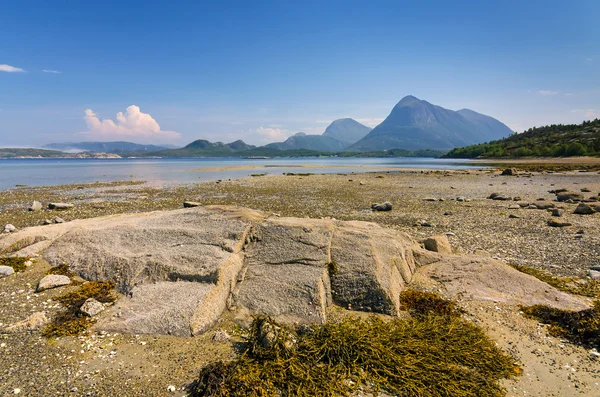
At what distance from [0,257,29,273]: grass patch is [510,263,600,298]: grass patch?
50.7 ft

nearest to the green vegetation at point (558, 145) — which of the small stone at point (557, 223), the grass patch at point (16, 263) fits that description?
the small stone at point (557, 223)

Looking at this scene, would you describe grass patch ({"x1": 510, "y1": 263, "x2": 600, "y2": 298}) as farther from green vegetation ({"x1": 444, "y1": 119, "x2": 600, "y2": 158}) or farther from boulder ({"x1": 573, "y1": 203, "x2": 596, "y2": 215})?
green vegetation ({"x1": 444, "y1": 119, "x2": 600, "y2": 158})

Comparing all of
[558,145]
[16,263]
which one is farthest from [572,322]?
[558,145]

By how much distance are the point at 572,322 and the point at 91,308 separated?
1065 cm

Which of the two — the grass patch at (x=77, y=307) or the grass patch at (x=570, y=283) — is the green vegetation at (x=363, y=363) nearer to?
the grass patch at (x=77, y=307)

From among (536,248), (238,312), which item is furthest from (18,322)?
(536,248)

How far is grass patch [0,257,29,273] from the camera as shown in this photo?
904 cm

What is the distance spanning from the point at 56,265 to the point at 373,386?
950 centimetres

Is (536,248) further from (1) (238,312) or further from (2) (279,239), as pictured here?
(1) (238,312)

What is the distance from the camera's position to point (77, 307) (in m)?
7.24

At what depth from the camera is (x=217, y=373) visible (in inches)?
198

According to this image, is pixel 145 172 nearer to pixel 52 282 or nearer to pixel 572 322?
pixel 52 282

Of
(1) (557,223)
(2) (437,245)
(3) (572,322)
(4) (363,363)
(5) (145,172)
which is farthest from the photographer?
(5) (145,172)

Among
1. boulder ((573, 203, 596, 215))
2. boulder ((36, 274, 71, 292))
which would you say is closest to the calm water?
boulder ((36, 274, 71, 292))
